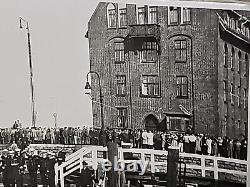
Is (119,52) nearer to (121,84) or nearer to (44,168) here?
(121,84)

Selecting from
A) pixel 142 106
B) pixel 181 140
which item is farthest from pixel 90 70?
pixel 181 140

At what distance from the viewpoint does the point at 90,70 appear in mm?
1242

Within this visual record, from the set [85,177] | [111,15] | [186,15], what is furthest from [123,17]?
[85,177]

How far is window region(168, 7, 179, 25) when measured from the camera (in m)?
1.19

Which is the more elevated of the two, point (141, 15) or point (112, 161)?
point (141, 15)

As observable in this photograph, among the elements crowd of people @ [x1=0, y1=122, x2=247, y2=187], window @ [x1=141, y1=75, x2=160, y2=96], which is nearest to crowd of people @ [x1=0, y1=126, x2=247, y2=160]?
crowd of people @ [x1=0, y1=122, x2=247, y2=187]

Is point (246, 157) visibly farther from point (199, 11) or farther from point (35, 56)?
point (35, 56)

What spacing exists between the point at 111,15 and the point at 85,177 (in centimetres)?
44

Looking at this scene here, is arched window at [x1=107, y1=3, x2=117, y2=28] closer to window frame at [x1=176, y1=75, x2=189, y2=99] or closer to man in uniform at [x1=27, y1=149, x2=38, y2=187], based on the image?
window frame at [x1=176, y1=75, x2=189, y2=99]

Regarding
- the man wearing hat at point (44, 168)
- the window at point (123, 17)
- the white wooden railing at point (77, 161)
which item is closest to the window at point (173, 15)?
the window at point (123, 17)

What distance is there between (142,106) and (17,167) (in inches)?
15.1

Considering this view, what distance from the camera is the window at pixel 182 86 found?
1.22 meters

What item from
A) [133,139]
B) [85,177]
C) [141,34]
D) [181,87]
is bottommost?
[85,177]

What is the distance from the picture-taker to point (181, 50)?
47.6 inches
